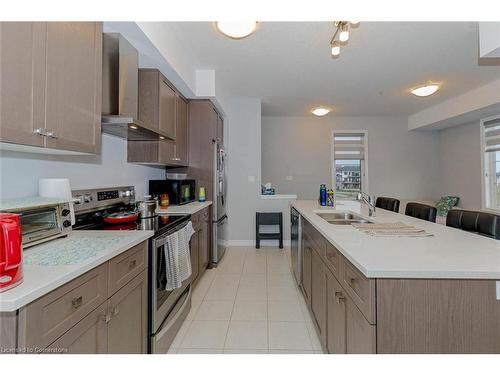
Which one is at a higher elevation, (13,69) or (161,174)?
(13,69)

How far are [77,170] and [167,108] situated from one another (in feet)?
3.91

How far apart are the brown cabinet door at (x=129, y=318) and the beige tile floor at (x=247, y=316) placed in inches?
18.9

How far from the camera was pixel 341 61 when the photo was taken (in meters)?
3.01

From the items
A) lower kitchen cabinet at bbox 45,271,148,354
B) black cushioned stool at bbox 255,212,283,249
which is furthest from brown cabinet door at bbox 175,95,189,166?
lower kitchen cabinet at bbox 45,271,148,354

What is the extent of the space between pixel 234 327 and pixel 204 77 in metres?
2.95

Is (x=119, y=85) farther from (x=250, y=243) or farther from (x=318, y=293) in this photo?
(x=250, y=243)

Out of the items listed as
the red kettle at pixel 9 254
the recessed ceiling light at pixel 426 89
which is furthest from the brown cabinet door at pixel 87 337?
the recessed ceiling light at pixel 426 89

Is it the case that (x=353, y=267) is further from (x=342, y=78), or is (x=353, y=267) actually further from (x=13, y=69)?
(x=342, y=78)

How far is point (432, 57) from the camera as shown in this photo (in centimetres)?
292

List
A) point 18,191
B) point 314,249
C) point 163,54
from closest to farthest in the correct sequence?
point 18,191, point 314,249, point 163,54

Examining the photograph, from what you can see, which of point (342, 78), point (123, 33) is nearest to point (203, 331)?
point (123, 33)

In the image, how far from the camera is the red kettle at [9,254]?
71 cm
